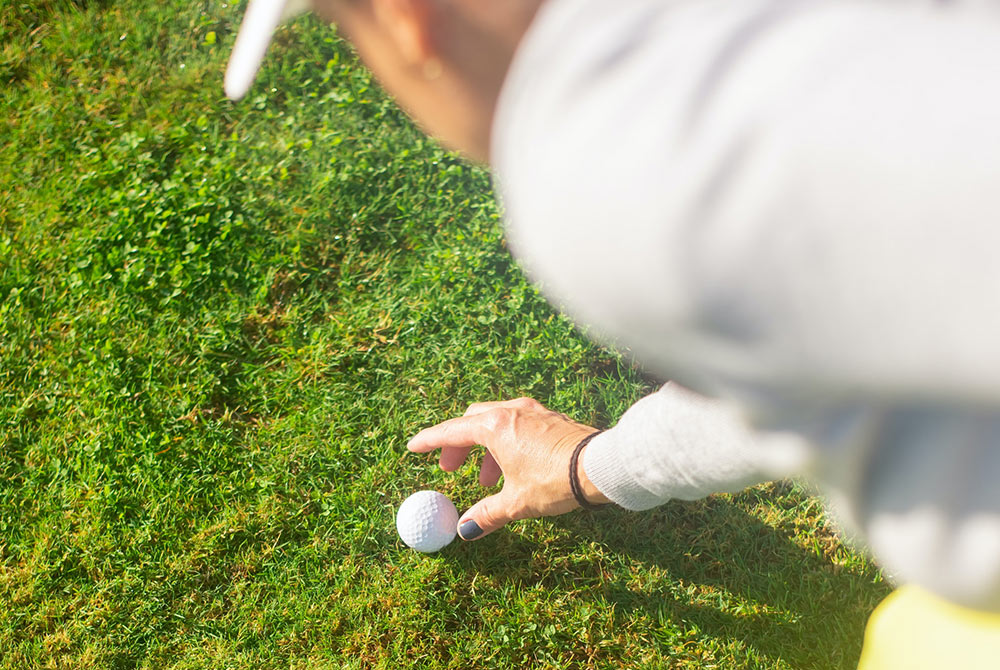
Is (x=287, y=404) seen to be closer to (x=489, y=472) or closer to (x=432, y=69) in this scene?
(x=489, y=472)

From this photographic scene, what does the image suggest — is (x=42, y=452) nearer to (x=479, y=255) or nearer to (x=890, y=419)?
(x=479, y=255)

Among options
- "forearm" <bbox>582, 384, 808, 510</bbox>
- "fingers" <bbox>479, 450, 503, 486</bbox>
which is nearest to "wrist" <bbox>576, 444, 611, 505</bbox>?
"forearm" <bbox>582, 384, 808, 510</bbox>

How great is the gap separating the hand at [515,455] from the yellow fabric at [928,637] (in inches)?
34.8

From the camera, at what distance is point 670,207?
592 mm

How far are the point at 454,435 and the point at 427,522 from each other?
1.29 feet

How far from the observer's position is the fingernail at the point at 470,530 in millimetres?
2830

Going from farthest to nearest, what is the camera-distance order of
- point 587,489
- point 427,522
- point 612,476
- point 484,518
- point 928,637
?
1. point 427,522
2. point 484,518
3. point 587,489
4. point 612,476
5. point 928,637

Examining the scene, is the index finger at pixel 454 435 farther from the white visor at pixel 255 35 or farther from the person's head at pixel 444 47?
the person's head at pixel 444 47

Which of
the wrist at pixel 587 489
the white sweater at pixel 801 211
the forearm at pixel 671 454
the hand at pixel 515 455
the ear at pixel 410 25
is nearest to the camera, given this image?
the white sweater at pixel 801 211

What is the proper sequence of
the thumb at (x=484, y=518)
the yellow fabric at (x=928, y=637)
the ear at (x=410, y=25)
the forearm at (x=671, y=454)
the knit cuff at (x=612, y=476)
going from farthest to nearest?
the thumb at (x=484, y=518)
the knit cuff at (x=612, y=476)
the forearm at (x=671, y=454)
the yellow fabric at (x=928, y=637)
the ear at (x=410, y=25)

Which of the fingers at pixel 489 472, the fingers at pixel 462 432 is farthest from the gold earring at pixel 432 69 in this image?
the fingers at pixel 489 472

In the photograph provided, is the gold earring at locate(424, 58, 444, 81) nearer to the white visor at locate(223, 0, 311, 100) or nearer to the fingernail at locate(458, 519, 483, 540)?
the white visor at locate(223, 0, 311, 100)

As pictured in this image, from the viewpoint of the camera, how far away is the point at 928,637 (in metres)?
1.51

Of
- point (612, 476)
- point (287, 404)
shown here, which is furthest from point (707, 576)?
point (287, 404)
